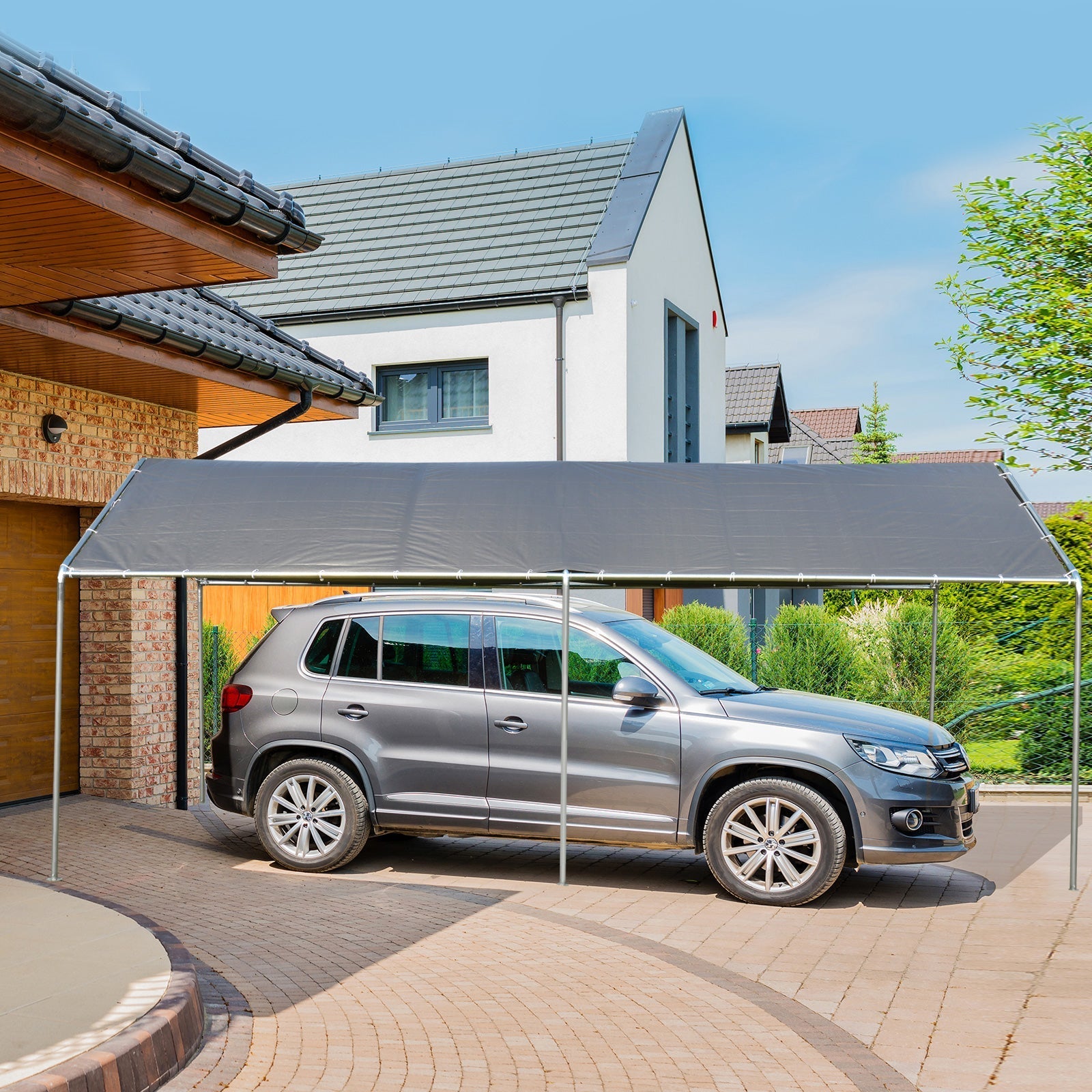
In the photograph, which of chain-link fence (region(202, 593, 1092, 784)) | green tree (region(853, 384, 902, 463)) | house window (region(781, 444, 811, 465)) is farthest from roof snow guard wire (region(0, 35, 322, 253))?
green tree (region(853, 384, 902, 463))

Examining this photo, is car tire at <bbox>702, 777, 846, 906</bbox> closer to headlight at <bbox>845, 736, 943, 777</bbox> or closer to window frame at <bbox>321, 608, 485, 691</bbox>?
headlight at <bbox>845, 736, 943, 777</bbox>

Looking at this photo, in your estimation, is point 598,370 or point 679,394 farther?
point 679,394

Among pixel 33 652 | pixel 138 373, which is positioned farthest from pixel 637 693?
pixel 33 652

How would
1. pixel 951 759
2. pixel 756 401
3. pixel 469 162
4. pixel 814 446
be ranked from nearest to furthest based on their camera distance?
1. pixel 951 759
2. pixel 469 162
3. pixel 756 401
4. pixel 814 446

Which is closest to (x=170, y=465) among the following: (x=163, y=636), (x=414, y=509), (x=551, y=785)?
(x=414, y=509)

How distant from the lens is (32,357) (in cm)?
951

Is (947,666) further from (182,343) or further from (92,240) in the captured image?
(92,240)

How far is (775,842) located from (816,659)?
24.8ft

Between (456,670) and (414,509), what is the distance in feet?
4.04

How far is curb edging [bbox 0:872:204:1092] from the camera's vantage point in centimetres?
436

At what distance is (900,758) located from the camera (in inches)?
320

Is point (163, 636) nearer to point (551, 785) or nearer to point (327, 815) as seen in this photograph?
point (327, 815)

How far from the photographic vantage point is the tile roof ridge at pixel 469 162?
23297 millimetres

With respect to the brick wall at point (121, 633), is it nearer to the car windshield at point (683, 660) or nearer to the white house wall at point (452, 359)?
the car windshield at point (683, 660)
